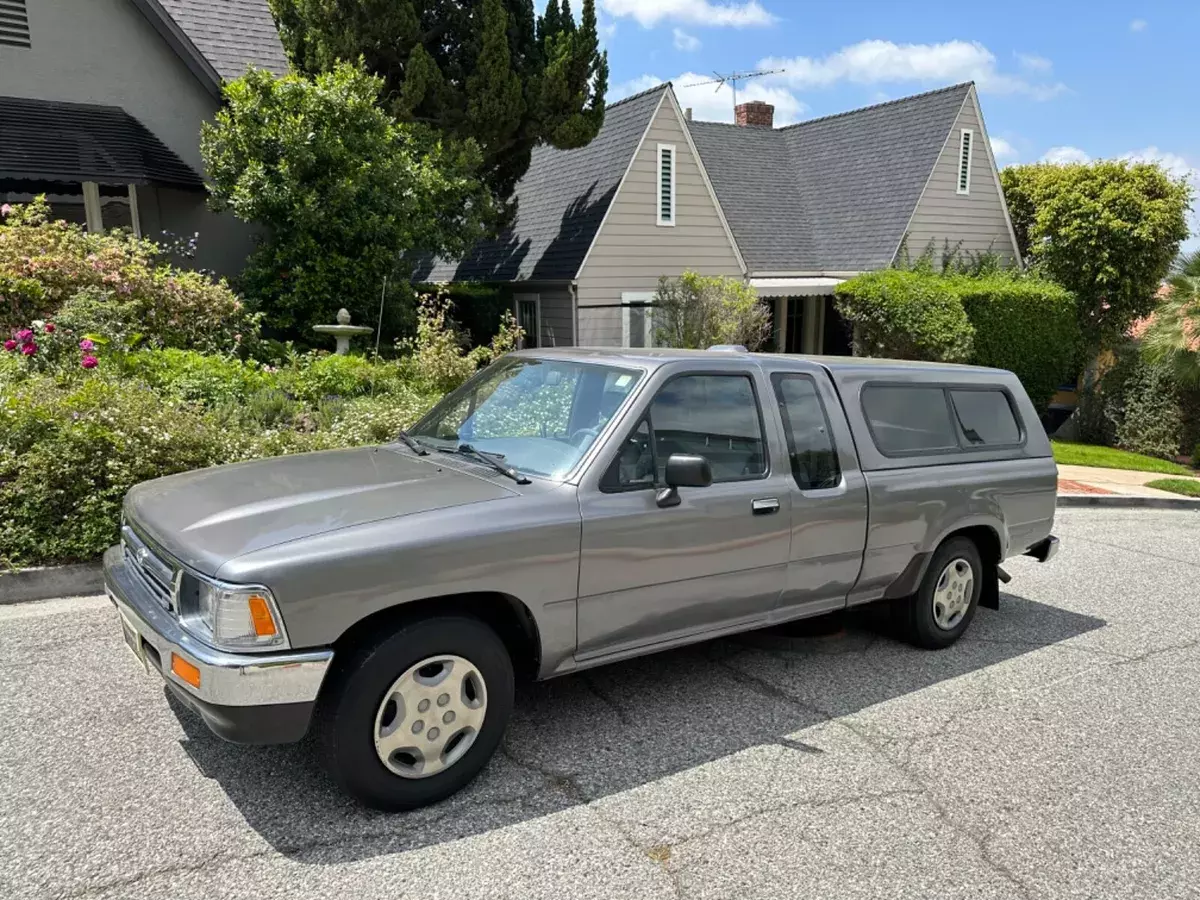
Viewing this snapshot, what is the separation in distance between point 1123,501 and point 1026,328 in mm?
6808

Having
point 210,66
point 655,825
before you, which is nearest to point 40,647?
point 655,825

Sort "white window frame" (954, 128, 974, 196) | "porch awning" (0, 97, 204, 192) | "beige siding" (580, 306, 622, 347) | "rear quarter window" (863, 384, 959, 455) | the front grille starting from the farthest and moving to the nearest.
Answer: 1. "white window frame" (954, 128, 974, 196)
2. "beige siding" (580, 306, 622, 347)
3. "porch awning" (0, 97, 204, 192)
4. "rear quarter window" (863, 384, 959, 455)
5. the front grille

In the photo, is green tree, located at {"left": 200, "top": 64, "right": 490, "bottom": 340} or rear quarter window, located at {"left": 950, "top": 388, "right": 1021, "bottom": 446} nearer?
rear quarter window, located at {"left": 950, "top": 388, "right": 1021, "bottom": 446}

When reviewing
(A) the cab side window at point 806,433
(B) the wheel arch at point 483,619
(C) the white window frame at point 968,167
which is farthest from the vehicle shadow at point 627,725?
(C) the white window frame at point 968,167

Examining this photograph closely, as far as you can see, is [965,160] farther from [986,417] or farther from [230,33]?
[986,417]

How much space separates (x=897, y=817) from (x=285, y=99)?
11.1 metres

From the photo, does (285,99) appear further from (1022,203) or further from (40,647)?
(1022,203)

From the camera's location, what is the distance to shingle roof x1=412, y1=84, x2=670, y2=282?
16094 mm

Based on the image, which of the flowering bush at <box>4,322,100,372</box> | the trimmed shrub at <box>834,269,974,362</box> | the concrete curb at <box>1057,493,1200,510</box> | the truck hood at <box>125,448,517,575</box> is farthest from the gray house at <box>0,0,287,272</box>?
the concrete curb at <box>1057,493,1200,510</box>

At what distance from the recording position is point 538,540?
3662 millimetres

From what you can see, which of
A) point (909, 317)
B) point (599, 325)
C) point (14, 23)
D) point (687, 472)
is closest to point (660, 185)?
point (599, 325)

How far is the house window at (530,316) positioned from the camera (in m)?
17.0

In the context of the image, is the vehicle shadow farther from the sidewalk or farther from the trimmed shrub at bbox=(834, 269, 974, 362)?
the trimmed shrub at bbox=(834, 269, 974, 362)

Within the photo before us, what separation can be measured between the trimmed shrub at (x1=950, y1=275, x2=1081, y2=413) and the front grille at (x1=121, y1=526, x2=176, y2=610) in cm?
1511
